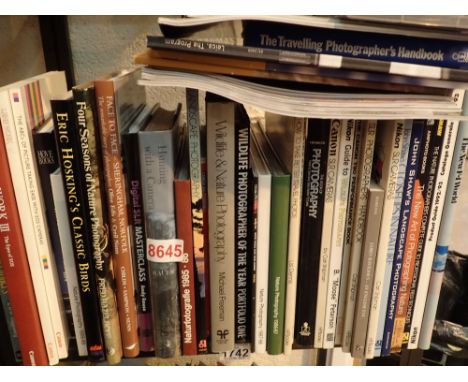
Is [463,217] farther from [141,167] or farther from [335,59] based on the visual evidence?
[141,167]

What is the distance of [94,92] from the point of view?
45 centimetres

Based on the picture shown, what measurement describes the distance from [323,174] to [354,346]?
28cm

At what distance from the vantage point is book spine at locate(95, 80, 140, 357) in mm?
458

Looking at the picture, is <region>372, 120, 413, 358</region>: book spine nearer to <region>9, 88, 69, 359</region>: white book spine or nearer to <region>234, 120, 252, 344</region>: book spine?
<region>234, 120, 252, 344</region>: book spine

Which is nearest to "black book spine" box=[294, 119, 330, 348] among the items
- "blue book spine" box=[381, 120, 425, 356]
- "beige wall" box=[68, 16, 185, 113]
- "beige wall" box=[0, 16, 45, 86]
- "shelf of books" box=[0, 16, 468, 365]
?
"shelf of books" box=[0, 16, 468, 365]

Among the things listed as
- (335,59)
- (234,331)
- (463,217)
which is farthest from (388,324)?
(463,217)

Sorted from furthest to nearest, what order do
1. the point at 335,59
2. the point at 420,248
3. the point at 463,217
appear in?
the point at 463,217
the point at 420,248
the point at 335,59

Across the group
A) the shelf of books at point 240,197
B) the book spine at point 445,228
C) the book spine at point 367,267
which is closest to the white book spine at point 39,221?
the shelf of books at point 240,197

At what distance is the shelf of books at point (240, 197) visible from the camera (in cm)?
44

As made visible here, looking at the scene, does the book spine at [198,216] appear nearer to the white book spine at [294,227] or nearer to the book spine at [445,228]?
the white book spine at [294,227]

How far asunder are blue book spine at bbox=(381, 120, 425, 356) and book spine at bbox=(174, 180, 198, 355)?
290 millimetres

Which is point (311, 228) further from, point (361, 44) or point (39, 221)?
point (39, 221)

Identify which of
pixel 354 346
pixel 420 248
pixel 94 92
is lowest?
pixel 354 346

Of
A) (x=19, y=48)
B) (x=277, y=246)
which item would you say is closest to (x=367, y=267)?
(x=277, y=246)
